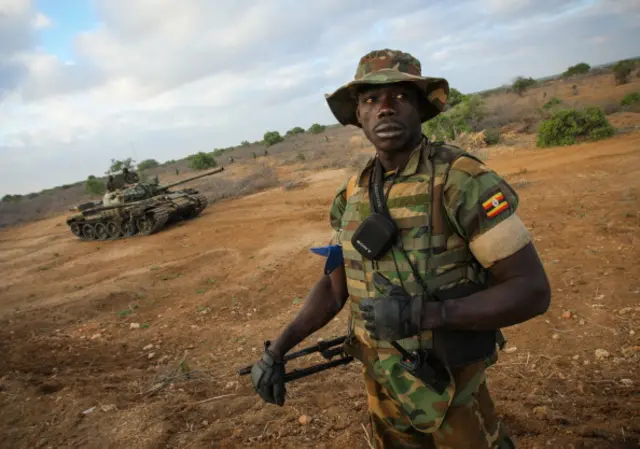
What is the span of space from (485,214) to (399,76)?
58 centimetres

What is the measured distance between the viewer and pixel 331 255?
1787mm

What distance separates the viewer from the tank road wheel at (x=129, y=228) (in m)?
12.9

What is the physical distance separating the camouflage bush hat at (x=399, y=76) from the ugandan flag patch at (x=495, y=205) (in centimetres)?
49

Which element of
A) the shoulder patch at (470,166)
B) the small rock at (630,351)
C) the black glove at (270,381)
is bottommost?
the small rock at (630,351)

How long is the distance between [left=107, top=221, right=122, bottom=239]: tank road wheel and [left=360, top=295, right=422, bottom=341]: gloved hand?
13.7 meters

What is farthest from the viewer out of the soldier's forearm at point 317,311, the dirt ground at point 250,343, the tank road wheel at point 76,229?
the tank road wheel at point 76,229

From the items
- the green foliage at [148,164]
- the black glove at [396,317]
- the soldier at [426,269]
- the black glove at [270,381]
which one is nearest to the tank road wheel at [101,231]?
the black glove at [270,381]

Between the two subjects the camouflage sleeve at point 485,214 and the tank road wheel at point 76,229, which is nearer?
the camouflage sleeve at point 485,214

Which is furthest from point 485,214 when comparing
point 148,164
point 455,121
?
point 148,164

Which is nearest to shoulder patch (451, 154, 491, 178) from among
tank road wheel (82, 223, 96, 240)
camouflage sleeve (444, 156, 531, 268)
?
camouflage sleeve (444, 156, 531, 268)

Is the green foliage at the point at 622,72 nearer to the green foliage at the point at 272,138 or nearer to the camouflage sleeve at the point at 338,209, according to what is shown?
the green foliage at the point at 272,138

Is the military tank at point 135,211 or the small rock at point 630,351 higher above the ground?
the military tank at point 135,211

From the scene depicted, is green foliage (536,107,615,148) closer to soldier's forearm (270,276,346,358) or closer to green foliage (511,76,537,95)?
soldier's forearm (270,276,346,358)

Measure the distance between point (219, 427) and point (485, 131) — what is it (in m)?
17.2
